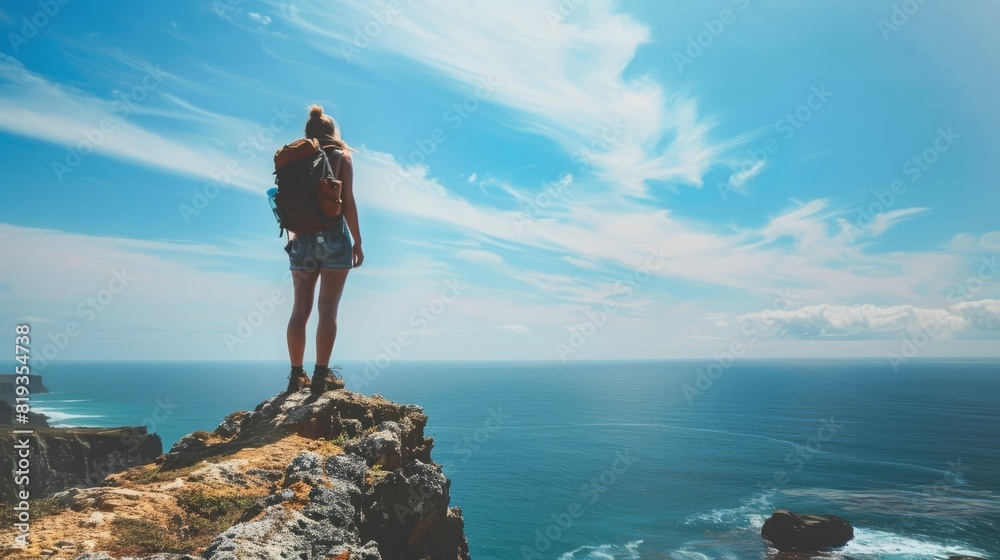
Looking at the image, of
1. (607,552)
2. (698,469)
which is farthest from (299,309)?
(698,469)

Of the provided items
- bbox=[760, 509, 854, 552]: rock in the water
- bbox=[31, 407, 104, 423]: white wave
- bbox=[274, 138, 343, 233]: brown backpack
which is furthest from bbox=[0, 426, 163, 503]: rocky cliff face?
bbox=[31, 407, 104, 423]: white wave

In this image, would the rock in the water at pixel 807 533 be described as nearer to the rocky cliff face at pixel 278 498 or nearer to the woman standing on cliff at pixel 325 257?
the rocky cliff face at pixel 278 498

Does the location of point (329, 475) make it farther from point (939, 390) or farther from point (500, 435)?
point (939, 390)

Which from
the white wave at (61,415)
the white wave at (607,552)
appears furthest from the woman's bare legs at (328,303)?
the white wave at (61,415)

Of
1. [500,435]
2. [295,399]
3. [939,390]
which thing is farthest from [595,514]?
[939,390]

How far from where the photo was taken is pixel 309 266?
719 cm

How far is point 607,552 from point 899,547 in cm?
2607

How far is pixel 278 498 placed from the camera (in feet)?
16.0

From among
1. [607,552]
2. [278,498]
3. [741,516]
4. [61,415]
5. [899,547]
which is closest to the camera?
[278,498]

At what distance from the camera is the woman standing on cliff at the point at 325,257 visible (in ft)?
23.3

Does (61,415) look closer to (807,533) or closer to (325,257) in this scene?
(807,533)

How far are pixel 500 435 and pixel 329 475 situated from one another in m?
98.4

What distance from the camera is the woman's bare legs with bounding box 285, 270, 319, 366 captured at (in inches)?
290

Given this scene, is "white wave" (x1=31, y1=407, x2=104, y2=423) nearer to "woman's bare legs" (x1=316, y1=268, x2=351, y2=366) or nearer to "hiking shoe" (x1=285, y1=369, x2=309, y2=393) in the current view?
"hiking shoe" (x1=285, y1=369, x2=309, y2=393)
